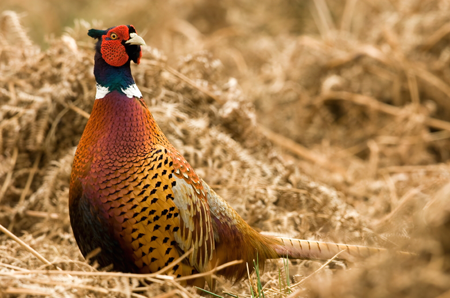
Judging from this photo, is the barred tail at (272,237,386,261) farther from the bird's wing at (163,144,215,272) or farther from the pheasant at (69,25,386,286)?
the bird's wing at (163,144,215,272)

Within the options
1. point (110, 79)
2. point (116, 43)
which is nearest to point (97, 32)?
point (116, 43)

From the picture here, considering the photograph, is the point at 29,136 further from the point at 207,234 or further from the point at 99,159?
the point at 207,234

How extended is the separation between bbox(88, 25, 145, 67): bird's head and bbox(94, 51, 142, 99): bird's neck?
0.03 meters

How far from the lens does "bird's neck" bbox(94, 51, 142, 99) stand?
7.70ft

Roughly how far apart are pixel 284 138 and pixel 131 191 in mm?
3323

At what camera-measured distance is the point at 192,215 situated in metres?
2.36

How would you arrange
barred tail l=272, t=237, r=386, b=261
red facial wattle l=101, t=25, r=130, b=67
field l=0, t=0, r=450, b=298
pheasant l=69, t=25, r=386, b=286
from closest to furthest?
field l=0, t=0, r=450, b=298 < pheasant l=69, t=25, r=386, b=286 < red facial wattle l=101, t=25, r=130, b=67 < barred tail l=272, t=237, r=386, b=261

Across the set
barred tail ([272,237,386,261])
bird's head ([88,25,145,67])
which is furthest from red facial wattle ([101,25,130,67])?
barred tail ([272,237,386,261])

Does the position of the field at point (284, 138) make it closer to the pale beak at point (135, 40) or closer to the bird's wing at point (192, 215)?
the bird's wing at point (192, 215)

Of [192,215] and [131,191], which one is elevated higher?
[131,191]

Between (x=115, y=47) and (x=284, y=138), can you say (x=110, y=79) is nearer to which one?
(x=115, y=47)

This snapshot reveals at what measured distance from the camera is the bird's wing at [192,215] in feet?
7.61

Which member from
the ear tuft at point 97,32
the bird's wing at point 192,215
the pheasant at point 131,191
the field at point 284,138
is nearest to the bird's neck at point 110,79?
the pheasant at point 131,191

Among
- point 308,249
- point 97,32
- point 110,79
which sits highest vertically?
point 97,32
